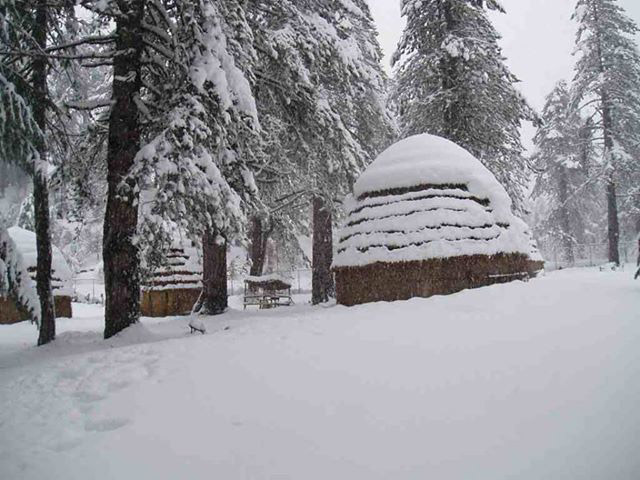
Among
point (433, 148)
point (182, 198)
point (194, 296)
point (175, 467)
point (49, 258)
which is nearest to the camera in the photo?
point (175, 467)

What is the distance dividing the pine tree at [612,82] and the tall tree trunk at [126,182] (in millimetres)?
23245

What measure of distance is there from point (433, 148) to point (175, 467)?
23.4ft

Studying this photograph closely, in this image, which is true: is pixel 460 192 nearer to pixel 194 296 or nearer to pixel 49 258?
pixel 49 258

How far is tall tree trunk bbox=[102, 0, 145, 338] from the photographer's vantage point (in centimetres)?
600

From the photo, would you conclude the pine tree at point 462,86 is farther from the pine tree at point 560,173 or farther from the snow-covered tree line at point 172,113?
the pine tree at point 560,173

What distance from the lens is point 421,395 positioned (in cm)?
323

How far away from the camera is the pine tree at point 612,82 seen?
74.0 feet

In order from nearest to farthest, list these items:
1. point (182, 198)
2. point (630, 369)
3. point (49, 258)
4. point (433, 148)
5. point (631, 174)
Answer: point (630, 369) → point (182, 198) → point (49, 258) → point (433, 148) → point (631, 174)

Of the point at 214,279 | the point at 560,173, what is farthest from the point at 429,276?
the point at 560,173

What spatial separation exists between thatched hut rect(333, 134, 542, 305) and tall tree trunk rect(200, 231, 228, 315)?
9.87 ft

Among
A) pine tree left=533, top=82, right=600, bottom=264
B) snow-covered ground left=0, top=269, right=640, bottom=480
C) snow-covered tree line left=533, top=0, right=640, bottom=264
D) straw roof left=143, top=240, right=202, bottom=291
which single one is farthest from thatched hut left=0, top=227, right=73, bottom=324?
pine tree left=533, top=82, right=600, bottom=264

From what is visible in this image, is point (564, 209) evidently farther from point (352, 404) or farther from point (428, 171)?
point (352, 404)

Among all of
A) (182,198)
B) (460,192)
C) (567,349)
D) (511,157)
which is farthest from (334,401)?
(511,157)

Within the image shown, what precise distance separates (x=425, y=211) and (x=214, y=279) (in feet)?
16.6
